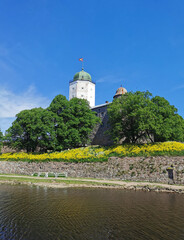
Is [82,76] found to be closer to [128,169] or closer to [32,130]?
[32,130]

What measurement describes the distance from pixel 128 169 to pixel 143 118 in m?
7.70

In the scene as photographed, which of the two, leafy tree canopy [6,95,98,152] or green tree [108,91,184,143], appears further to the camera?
leafy tree canopy [6,95,98,152]

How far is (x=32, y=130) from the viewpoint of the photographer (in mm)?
37406

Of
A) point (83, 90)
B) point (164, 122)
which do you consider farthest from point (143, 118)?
point (83, 90)

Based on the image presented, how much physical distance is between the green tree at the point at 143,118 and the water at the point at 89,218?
49.8 ft

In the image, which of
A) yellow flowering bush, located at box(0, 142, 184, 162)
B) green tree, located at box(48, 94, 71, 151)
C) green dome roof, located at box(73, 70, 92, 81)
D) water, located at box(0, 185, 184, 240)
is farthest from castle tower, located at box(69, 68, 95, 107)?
water, located at box(0, 185, 184, 240)

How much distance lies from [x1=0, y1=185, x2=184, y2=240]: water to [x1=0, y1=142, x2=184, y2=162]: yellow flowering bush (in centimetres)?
1200

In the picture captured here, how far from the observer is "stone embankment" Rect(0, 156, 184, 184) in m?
24.5

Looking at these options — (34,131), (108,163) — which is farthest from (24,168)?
(108,163)

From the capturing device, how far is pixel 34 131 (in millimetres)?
37375

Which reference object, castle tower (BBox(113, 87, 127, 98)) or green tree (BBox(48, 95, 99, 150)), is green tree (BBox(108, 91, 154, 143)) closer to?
green tree (BBox(48, 95, 99, 150))

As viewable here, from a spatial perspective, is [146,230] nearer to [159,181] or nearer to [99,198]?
[99,198]

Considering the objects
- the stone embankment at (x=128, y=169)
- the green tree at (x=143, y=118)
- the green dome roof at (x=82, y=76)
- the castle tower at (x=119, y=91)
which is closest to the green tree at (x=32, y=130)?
the stone embankment at (x=128, y=169)

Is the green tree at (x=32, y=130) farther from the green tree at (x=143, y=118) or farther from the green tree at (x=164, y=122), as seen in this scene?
the green tree at (x=164, y=122)
